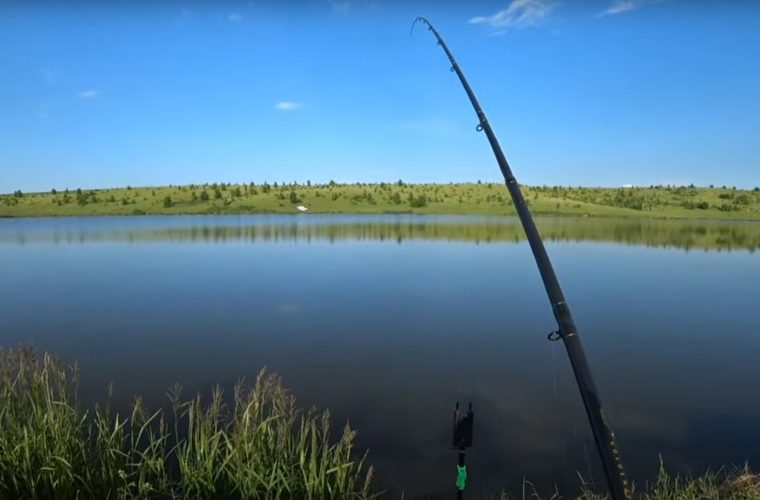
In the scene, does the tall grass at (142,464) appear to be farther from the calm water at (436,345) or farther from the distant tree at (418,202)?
the distant tree at (418,202)

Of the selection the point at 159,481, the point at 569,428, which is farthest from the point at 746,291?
the point at 159,481

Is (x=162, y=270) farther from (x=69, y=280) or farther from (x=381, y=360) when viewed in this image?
(x=381, y=360)

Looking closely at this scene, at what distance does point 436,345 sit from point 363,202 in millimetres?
64511

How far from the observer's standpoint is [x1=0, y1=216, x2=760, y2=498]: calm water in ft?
21.6

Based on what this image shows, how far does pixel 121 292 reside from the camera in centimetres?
→ 1565

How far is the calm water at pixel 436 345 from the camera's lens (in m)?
6.59

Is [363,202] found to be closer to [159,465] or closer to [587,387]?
[159,465]

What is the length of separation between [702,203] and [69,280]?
74.2 m

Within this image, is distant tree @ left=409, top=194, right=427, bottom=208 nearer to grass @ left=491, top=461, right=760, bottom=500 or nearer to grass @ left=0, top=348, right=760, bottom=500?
grass @ left=491, top=461, right=760, bottom=500

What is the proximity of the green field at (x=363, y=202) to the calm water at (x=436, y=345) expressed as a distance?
4826cm

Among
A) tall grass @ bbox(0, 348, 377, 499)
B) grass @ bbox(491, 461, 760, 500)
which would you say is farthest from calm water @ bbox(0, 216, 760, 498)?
tall grass @ bbox(0, 348, 377, 499)

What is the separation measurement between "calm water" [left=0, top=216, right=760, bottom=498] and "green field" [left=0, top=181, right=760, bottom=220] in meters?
48.3

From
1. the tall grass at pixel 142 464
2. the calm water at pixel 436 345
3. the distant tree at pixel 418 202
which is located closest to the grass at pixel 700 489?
the calm water at pixel 436 345

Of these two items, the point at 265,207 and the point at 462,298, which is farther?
the point at 265,207
